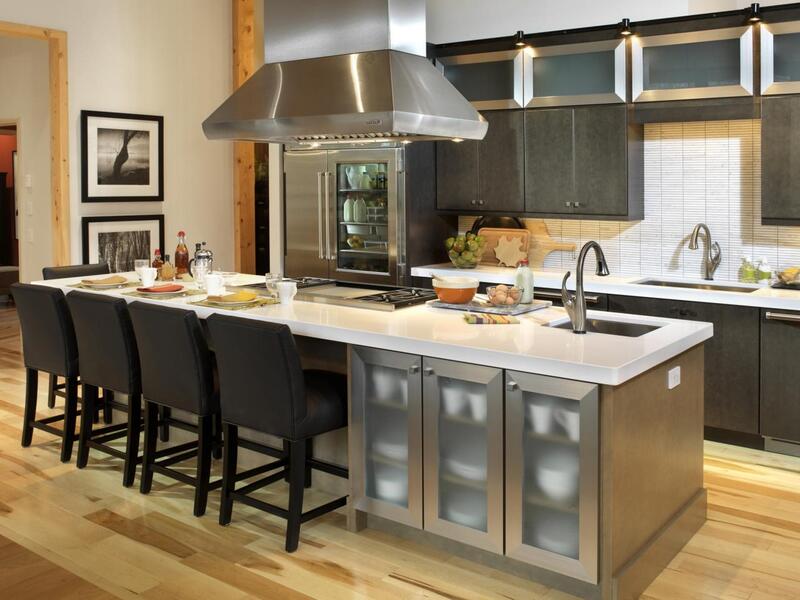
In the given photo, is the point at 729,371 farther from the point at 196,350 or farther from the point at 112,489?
the point at 112,489

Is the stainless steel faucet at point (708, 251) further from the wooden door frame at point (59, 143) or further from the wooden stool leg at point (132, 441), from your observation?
the wooden door frame at point (59, 143)

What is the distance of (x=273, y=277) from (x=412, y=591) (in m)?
1.84

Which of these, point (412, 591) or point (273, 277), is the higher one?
point (273, 277)

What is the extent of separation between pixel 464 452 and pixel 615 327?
3.16ft

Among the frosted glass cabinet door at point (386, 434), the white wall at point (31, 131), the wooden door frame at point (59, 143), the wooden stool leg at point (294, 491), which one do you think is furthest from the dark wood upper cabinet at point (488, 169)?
the white wall at point (31, 131)

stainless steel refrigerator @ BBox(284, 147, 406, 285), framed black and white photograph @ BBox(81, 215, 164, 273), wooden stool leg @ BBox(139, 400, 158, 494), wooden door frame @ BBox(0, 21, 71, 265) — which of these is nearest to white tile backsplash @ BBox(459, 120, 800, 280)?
stainless steel refrigerator @ BBox(284, 147, 406, 285)

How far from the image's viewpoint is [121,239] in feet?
24.7

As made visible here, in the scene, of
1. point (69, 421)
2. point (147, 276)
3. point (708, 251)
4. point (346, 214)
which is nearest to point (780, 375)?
point (708, 251)

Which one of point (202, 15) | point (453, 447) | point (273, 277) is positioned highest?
Answer: point (202, 15)

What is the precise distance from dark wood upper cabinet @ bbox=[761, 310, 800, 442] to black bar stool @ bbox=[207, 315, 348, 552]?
93.9 inches

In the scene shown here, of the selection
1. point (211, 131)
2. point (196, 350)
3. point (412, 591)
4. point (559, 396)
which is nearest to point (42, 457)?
point (196, 350)

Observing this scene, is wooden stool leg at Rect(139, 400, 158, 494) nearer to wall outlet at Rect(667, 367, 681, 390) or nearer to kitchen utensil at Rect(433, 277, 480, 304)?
kitchen utensil at Rect(433, 277, 480, 304)

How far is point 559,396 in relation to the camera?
9.88 feet

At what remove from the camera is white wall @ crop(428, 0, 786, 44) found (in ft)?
17.5
